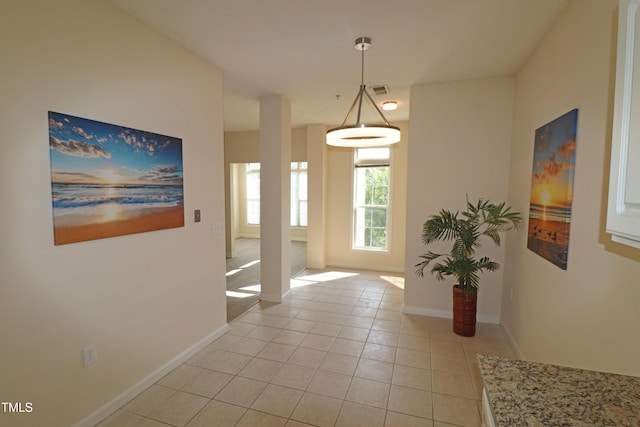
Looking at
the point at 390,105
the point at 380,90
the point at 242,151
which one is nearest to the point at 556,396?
the point at 380,90

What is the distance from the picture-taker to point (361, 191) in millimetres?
6066

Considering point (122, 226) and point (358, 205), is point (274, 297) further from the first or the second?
point (358, 205)

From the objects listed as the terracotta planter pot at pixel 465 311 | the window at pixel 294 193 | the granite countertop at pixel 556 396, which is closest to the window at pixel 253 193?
the window at pixel 294 193

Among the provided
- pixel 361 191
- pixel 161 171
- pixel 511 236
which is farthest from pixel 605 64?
pixel 361 191

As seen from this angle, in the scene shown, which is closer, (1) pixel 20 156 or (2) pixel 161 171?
(1) pixel 20 156

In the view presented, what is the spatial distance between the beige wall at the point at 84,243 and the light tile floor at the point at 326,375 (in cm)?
37

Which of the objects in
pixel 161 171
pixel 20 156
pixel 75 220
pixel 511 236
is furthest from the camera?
pixel 511 236

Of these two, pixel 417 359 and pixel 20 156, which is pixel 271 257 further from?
pixel 20 156

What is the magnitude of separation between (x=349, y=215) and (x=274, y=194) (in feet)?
7.25

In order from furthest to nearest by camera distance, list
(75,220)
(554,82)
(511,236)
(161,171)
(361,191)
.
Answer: (361,191)
(511,236)
(161,171)
(554,82)
(75,220)

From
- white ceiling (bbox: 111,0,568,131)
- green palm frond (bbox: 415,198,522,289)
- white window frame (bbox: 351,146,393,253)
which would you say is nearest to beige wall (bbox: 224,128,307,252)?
white window frame (bbox: 351,146,393,253)

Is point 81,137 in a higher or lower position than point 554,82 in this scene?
lower

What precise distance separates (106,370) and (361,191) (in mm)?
4800

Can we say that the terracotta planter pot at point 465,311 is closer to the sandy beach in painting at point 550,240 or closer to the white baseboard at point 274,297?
the sandy beach in painting at point 550,240
